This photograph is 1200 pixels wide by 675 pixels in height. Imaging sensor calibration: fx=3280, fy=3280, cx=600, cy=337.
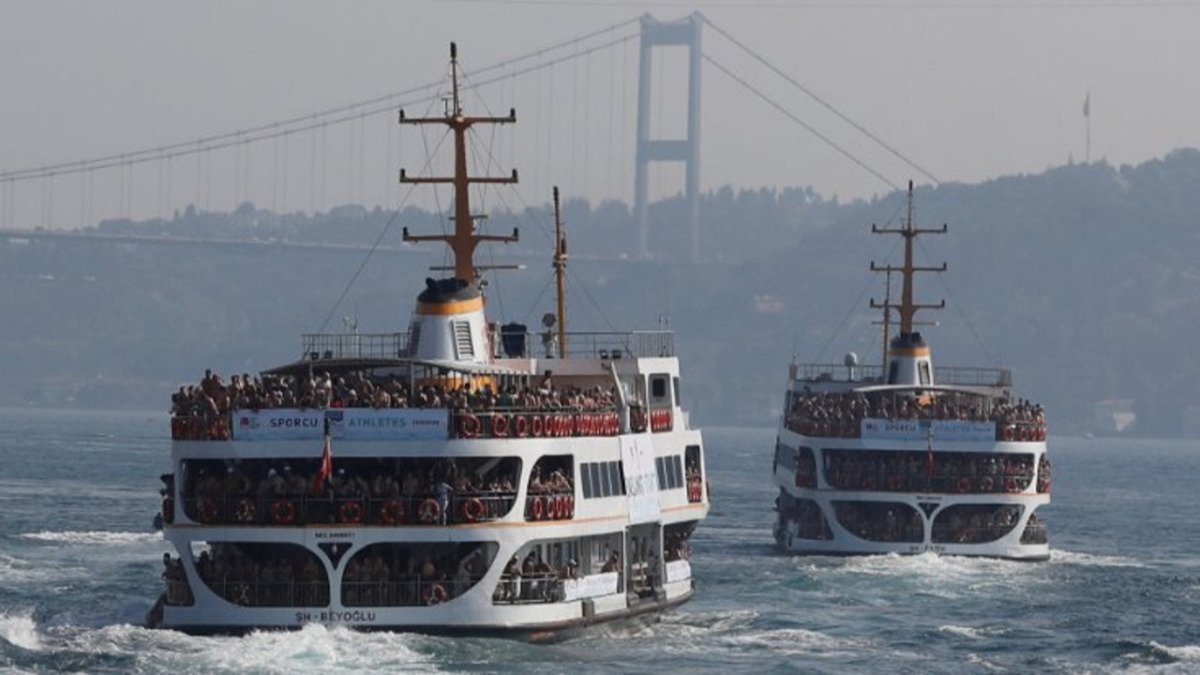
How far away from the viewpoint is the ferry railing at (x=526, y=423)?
50.2 m

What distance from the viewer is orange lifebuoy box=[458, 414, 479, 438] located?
5019cm

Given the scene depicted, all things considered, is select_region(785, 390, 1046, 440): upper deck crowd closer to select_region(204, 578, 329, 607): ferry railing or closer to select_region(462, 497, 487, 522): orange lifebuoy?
select_region(462, 497, 487, 522): orange lifebuoy

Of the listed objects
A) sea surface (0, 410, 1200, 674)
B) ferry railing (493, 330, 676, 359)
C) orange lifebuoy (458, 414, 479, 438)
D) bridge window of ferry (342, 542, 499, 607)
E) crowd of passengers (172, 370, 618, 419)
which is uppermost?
ferry railing (493, 330, 676, 359)

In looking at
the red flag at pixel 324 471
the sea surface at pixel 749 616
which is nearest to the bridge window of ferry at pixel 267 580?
the sea surface at pixel 749 616

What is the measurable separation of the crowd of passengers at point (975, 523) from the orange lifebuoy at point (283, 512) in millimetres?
33500

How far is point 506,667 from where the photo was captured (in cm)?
4950

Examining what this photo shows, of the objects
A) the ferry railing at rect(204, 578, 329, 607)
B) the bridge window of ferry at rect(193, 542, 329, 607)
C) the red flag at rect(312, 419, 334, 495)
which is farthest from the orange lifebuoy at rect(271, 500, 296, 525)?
the ferry railing at rect(204, 578, 329, 607)

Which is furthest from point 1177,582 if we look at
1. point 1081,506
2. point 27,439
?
point 27,439

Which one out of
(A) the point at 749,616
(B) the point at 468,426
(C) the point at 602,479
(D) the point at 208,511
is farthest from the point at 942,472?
(D) the point at 208,511

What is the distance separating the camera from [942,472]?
80062mm

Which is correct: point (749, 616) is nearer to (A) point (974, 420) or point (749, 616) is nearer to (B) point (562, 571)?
(B) point (562, 571)

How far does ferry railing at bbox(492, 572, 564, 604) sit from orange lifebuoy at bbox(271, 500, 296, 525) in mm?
3340

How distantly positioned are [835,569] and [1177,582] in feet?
29.1

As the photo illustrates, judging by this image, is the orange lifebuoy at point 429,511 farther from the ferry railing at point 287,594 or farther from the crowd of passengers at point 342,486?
the ferry railing at point 287,594
